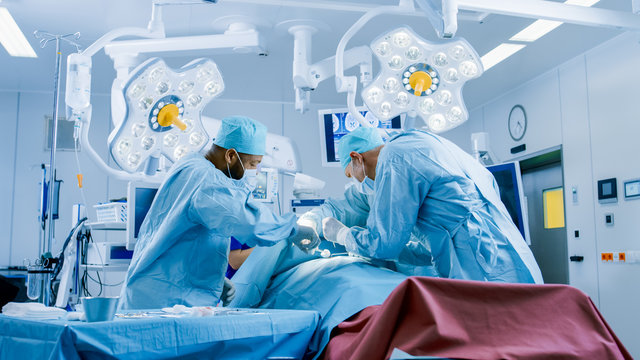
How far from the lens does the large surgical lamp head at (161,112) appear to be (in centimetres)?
282

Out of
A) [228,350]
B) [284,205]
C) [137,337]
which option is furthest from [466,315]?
[284,205]

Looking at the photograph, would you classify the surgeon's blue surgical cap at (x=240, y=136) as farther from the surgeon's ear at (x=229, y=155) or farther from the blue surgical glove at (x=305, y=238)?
the blue surgical glove at (x=305, y=238)

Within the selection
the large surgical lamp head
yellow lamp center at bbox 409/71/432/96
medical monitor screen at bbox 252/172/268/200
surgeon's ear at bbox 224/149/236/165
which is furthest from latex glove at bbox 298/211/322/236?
medical monitor screen at bbox 252/172/268/200

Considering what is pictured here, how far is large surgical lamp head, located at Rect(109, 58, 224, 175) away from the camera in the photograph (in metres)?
2.82

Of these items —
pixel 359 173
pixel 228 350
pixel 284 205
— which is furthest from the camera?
pixel 284 205

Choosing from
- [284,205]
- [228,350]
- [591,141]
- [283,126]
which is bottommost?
[228,350]

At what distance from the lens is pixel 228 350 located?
1292 millimetres

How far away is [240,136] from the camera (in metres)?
2.34

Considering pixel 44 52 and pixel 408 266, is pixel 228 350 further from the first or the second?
pixel 44 52

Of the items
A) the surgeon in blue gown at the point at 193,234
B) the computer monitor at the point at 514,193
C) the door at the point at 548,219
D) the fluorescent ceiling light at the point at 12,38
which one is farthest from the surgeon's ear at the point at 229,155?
the door at the point at 548,219

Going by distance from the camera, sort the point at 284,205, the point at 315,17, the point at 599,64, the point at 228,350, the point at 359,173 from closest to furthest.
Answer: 1. the point at 228,350
2. the point at 359,173
3. the point at 315,17
4. the point at 599,64
5. the point at 284,205

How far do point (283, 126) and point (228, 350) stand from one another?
5.55 metres

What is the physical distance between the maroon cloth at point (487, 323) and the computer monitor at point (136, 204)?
2.32 metres

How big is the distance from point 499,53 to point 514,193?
193 cm
